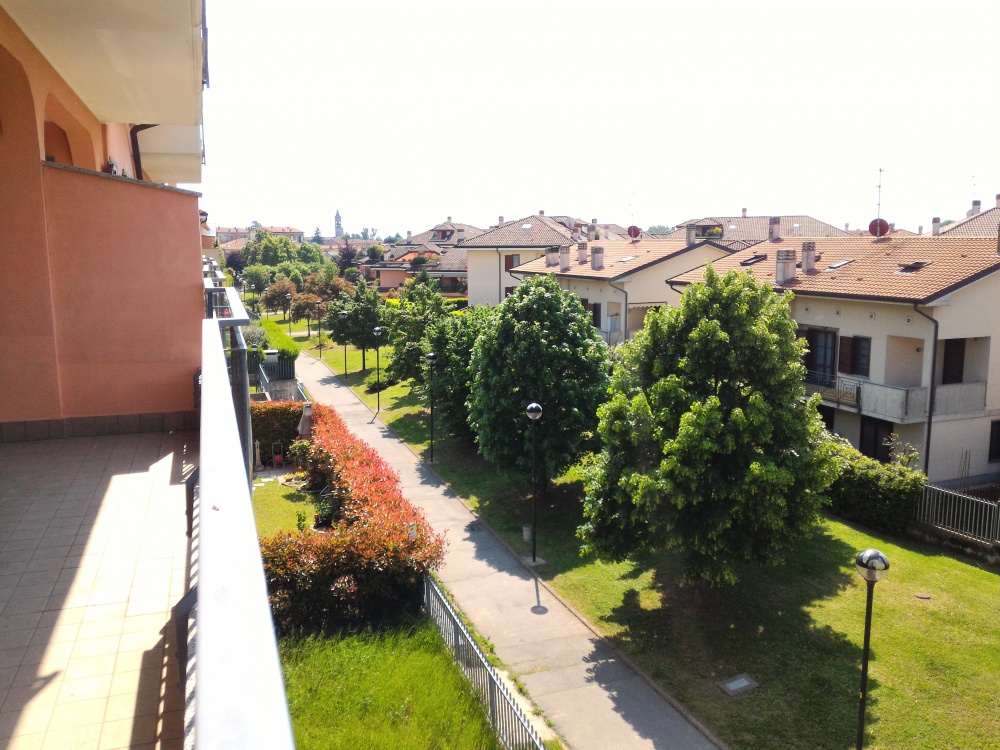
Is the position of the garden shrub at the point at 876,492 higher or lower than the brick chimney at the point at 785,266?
lower

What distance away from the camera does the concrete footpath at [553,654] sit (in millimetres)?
10844

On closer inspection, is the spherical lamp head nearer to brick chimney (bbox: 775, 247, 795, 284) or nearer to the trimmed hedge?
brick chimney (bbox: 775, 247, 795, 284)

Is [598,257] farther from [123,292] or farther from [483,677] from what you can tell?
[123,292]

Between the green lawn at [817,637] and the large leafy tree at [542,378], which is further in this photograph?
the large leafy tree at [542,378]

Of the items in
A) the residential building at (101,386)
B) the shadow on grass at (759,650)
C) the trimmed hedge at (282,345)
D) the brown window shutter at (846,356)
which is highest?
the residential building at (101,386)

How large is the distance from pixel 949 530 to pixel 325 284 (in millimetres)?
49279

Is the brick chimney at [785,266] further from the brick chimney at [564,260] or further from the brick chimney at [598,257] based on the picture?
the brick chimney at [564,260]

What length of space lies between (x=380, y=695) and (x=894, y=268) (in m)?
19.3

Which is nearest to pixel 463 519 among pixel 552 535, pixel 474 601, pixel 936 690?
pixel 552 535

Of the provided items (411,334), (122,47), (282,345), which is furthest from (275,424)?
(122,47)

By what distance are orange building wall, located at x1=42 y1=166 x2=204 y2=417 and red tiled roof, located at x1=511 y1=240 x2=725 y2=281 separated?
2405cm

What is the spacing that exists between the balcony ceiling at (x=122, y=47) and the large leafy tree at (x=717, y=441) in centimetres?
828

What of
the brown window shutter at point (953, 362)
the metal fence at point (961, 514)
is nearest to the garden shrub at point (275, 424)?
the metal fence at point (961, 514)

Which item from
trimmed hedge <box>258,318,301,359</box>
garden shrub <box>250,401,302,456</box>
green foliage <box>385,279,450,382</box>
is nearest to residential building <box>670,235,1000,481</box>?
garden shrub <box>250,401,302,456</box>
